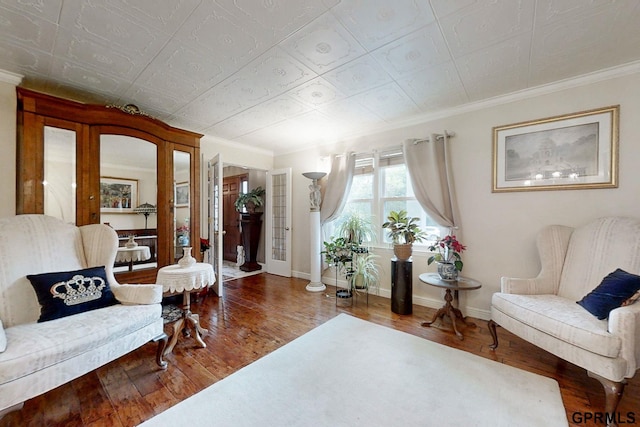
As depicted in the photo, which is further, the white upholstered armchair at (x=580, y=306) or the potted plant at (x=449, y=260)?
the potted plant at (x=449, y=260)

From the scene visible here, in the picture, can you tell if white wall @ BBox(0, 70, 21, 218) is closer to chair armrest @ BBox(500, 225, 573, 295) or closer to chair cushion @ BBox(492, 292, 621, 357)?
chair cushion @ BBox(492, 292, 621, 357)

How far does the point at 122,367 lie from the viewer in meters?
1.96

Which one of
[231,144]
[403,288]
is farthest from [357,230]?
[231,144]

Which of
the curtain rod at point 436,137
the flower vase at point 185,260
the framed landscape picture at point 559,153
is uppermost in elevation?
the curtain rod at point 436,137

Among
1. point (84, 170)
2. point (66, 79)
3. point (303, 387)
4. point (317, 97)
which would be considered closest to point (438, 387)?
point (303, 387)

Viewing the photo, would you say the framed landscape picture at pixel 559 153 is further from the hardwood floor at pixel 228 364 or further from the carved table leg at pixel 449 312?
the hardwood floor at pixel 228 364

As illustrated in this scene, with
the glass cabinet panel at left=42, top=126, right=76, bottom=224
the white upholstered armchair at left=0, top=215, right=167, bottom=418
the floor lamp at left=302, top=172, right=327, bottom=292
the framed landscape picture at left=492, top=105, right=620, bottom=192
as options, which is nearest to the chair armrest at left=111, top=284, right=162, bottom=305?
the white upholstered armchair at left=0, top=215, right=167, bottom=418

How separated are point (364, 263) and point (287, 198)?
2.06 metres

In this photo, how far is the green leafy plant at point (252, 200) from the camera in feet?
17.3

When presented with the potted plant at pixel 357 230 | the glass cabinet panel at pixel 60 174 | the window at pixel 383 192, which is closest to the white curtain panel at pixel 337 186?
the window at pixel 383 192

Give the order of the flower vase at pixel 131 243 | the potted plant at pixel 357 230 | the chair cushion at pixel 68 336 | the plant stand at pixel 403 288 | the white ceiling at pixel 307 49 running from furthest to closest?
1. the potted plant at pixel 357 230
2. the plant stand at pixel 403 288
3. the flower vase at pixel 131 243
4. the white ceiling at pixel 307 49
5. the chair cushion at pixel 68 336

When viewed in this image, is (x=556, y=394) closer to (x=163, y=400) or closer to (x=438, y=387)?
(x=438, y=387)

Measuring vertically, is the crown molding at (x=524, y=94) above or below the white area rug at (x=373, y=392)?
above

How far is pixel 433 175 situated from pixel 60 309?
3.77 meters
